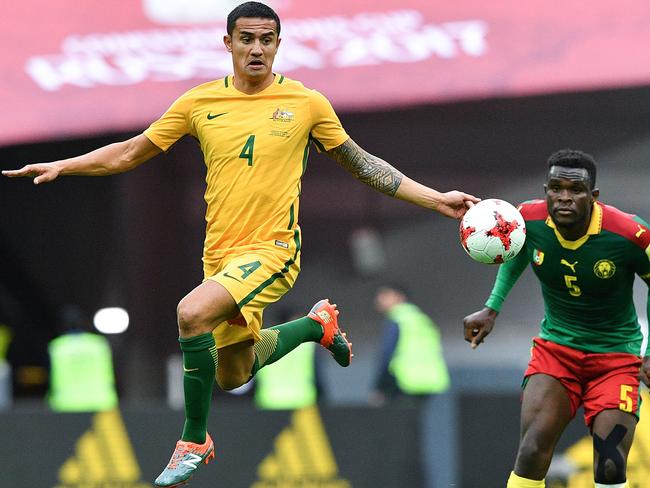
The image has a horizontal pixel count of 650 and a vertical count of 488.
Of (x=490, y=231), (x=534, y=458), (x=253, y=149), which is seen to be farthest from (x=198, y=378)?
(x=534, y=458)

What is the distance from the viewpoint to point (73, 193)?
20812 mm

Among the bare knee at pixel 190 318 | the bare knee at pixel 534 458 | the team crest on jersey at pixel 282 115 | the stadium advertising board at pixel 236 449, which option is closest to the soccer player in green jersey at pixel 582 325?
the bare knee at pixel 534 458

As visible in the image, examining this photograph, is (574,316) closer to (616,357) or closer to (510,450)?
(616,357)

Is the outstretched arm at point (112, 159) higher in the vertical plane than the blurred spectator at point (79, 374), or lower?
higher

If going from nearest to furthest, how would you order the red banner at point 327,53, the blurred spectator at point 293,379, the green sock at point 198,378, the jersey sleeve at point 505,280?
the green sock at point 198,378 → the jersey sleeve at point 505,280 → the blurred spectator at point 293,379 → the red banner at point 327,53

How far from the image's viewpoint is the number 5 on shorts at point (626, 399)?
7.38 meters

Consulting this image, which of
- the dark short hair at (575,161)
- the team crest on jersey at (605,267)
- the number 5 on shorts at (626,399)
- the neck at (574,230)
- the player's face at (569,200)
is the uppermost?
the dark short hair at (575,161)

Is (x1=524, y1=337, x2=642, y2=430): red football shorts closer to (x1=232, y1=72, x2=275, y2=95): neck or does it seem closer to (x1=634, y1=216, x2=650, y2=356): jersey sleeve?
(x1=634, y1=216, x2=650, y2=356): jersey sleeve

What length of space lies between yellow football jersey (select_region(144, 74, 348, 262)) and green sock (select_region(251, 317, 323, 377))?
73cm

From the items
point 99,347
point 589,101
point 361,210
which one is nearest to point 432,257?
point 361,210

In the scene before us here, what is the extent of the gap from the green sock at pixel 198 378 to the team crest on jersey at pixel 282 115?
1.29m

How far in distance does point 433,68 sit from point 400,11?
0.86 meters

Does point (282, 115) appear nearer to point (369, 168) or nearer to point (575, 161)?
point (369, 168)

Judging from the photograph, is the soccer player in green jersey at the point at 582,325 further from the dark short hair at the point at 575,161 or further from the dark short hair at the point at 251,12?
the dark short hair at the point at 251,12
